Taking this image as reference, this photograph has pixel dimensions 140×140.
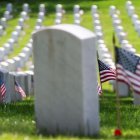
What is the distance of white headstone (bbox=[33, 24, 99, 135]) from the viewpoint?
7922mm

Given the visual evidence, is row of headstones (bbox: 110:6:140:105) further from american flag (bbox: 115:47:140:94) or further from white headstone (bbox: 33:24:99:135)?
white headstone (bbox: 33:24:99:135)

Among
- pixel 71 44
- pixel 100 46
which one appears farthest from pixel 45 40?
pixel 100 46

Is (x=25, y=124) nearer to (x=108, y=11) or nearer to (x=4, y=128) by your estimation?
(x=4, y=128)

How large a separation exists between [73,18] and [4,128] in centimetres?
2325

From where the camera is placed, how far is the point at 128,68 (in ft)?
28.6

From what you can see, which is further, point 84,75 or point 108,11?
point 108,11

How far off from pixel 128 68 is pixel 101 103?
5.85 m

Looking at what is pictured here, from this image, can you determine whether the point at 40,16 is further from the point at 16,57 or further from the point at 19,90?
the point at 19,90

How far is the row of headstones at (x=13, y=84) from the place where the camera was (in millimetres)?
15312

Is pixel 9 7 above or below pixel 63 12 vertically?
above

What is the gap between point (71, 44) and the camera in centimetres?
795

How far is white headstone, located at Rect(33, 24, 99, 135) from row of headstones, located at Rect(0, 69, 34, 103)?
674 cm

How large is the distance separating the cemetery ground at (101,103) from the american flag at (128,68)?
2.20 feet

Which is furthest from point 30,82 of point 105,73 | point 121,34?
point 121,34
